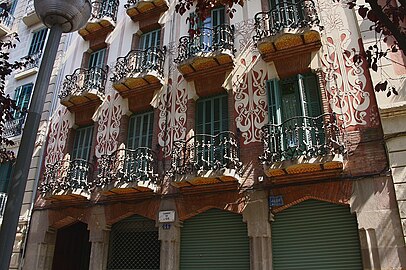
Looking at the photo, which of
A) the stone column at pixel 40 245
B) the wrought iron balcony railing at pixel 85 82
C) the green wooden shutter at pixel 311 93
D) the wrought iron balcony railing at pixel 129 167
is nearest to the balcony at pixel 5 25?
the wrought iron balcony railing at pixel 85 82

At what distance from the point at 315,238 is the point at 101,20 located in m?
10.1

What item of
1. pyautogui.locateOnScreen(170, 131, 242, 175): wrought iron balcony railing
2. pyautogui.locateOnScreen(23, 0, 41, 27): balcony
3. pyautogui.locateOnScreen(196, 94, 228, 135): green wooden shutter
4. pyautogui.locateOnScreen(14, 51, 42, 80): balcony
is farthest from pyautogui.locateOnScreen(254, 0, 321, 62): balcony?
pyautogui.locateOnScreen(23, 0, 41, 27): balcony

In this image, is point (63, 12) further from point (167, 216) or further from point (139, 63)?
point (139, 63)

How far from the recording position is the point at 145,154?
9234 mm

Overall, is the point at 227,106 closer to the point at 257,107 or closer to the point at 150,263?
the point at 257,107

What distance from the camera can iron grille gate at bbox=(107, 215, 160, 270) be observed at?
8.98m

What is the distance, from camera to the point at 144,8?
11.6 metres

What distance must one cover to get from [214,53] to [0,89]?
5035 millimetres

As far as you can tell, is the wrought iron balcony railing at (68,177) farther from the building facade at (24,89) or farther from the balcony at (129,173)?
the building facade at (24,89)

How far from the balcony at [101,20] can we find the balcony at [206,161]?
20.3 feet

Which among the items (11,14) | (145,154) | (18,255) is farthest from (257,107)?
(11,14)

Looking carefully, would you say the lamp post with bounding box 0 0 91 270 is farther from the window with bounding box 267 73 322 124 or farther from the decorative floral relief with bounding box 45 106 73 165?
the decorative floral relief with bounding box 45 106 73 165

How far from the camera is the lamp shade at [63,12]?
396cm

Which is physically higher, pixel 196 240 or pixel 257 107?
pixel 257 107
